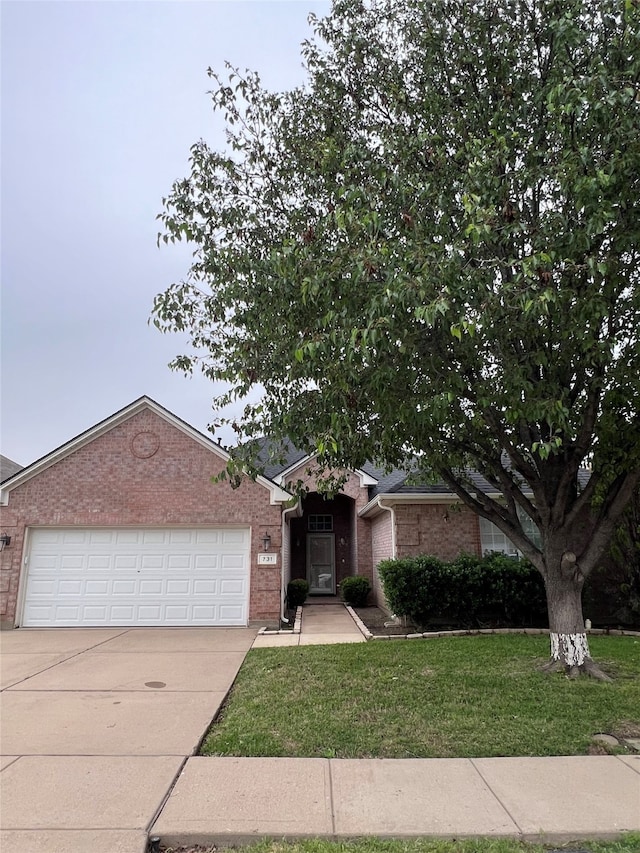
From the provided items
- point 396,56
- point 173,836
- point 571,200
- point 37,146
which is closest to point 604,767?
point 173,836

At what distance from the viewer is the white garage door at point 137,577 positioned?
486 inches

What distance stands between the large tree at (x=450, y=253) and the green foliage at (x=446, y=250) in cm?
Answer: 3

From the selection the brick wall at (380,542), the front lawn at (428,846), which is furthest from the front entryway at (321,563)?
the front lawn at (428,846)

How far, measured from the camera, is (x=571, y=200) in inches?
227

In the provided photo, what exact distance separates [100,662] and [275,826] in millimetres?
6199

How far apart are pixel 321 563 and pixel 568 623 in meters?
12.7

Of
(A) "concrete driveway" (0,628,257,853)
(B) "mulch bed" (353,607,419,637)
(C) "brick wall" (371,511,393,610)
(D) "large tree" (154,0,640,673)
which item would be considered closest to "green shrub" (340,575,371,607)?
(C) "brick wall" (371,511,393,610)

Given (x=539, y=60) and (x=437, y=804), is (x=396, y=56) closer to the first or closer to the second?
(x=539, y=60)

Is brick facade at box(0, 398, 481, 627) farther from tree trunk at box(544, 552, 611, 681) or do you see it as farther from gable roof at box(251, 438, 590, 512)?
tree trunk at box(544, 552, 611, 681)

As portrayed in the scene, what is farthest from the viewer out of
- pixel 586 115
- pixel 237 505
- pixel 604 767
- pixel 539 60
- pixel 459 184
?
pixel 237 505

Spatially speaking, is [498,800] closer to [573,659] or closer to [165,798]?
[165,798]

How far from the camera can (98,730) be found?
546 centimetres

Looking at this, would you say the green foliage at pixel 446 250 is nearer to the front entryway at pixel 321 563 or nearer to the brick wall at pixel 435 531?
the brick wall at pixel 435 531

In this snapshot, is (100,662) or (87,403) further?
(87,403)
